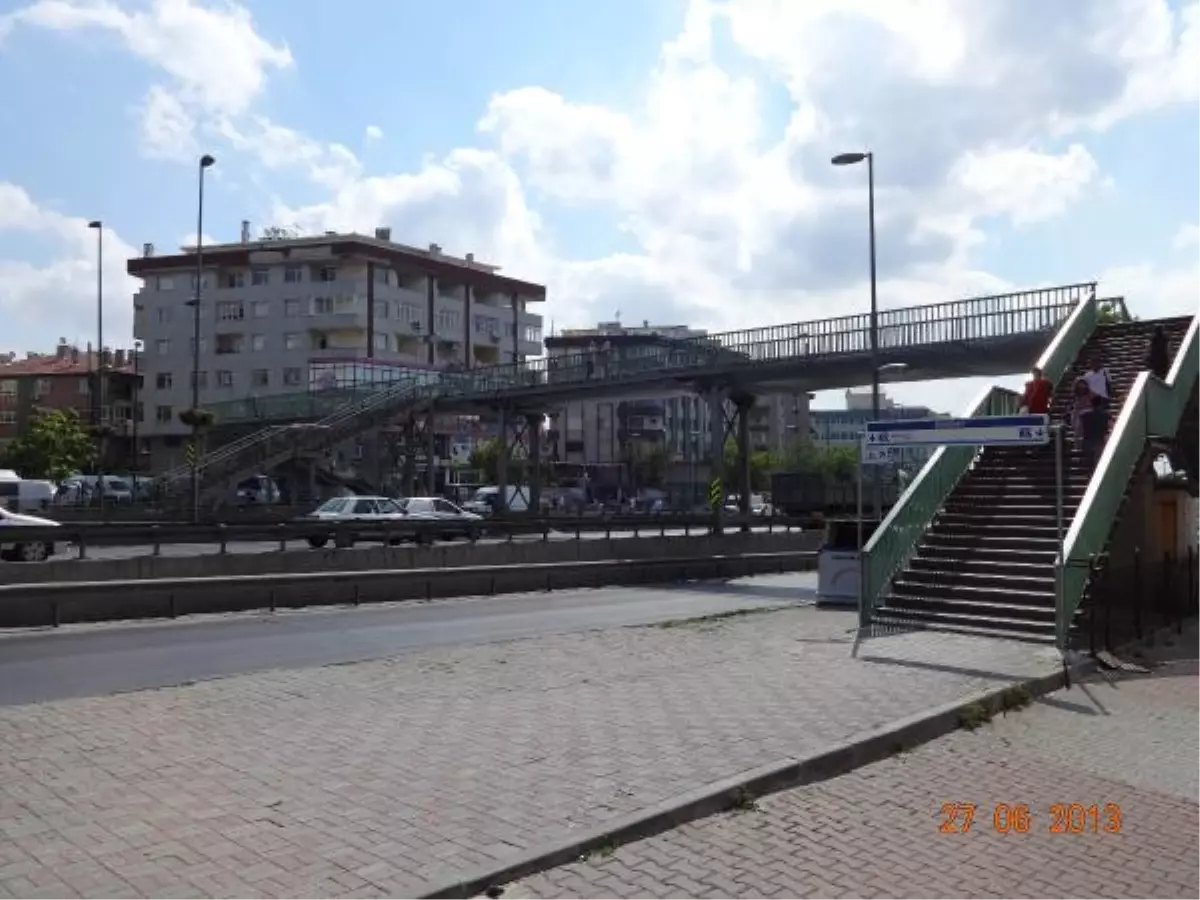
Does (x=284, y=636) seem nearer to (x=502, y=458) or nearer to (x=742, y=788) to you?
(x=742, y=788)

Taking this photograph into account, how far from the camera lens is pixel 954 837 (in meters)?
6.14

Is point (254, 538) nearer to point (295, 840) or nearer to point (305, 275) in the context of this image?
point (295, 840)

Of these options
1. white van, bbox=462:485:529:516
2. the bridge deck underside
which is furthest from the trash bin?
white van, bbox=462:485:529:516

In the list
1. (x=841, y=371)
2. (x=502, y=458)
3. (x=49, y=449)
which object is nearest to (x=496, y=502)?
(x=502, y=458)

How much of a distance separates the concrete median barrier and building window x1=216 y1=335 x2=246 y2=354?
69.9 m

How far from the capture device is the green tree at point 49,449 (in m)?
66.4

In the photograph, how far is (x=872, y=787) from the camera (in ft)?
23.5

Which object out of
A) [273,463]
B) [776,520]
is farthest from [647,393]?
[273,463]

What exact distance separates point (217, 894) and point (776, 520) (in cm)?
3924

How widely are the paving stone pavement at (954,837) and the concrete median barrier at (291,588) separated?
12.0m

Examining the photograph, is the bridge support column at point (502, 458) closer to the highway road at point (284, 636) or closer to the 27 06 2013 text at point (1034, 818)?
the highway road at point (284, 636)

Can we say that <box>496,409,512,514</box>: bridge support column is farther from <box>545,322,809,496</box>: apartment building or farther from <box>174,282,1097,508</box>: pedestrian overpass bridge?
<box>545,322,809,496</box>: apartment building

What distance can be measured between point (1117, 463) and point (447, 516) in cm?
2163

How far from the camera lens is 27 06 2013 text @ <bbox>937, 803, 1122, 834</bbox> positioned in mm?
6359
